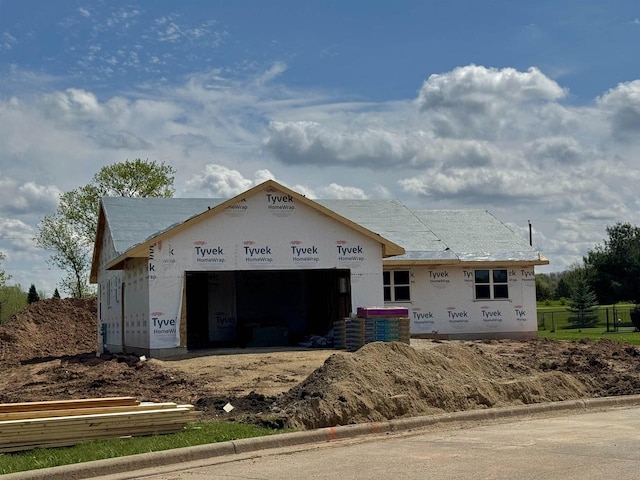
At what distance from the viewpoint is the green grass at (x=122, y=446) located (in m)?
10.2

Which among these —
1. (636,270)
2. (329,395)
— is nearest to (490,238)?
(329,395)

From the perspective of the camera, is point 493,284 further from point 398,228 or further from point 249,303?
point 249,303

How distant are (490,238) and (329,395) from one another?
23.1 metres

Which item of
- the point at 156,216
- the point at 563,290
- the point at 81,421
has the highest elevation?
the point at 156,216

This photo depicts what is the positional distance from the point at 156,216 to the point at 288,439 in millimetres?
21184

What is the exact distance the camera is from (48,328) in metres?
45.0

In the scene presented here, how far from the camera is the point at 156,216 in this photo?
106ft

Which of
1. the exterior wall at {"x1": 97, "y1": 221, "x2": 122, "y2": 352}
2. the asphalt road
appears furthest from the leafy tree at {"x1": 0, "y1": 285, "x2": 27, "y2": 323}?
the asphalt road

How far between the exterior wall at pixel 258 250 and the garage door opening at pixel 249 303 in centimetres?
628

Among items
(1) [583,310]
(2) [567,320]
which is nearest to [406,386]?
(1) [583,310]

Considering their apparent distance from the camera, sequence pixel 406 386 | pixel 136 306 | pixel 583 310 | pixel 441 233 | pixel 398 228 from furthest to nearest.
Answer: pixel 583 310 → pixel 441 233 → pixel 398 228 → pixel 136 306 → pixel 406 386

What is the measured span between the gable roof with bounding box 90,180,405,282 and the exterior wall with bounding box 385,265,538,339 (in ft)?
17.3

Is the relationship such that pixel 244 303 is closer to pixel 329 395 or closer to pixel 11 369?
pixel 11 369

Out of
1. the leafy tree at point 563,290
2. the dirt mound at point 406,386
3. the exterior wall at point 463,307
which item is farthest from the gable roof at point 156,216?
the leafy tree at point 563,290
